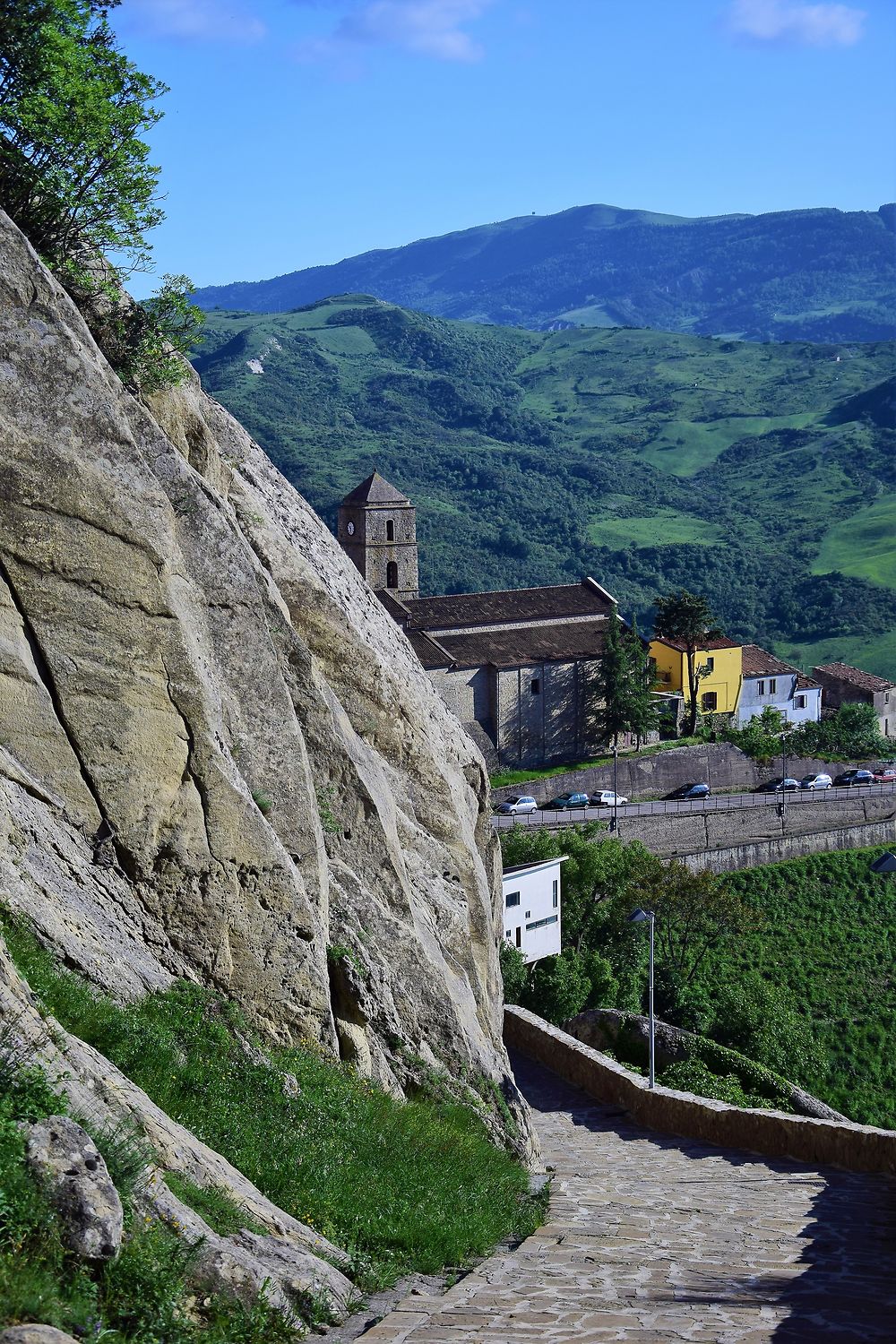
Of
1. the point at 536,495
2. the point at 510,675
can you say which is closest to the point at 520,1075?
the point at 510,675

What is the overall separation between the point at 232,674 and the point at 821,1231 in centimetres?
637

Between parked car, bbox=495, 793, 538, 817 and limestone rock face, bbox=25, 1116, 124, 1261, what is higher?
limestone rock face, bbox=25, 1116, 124, 1261

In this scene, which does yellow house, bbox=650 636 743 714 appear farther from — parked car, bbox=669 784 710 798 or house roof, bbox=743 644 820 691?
parked car, bbox=669 784 710 798

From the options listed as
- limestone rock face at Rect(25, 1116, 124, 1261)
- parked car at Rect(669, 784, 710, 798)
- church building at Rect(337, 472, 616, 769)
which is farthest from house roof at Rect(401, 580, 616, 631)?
limestone rock face at Rect(25, 1116, 124, 1261)

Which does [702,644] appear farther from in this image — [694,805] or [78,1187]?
[78,1187]

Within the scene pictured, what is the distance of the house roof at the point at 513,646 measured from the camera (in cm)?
6331

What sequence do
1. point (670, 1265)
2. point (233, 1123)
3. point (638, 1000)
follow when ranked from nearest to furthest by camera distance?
1. point (233, 1123)
2. point (670, 1265)
3. point (638, 1000)

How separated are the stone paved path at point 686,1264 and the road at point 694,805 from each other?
3338cm

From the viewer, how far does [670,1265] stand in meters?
10.2

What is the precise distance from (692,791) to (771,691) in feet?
59.6

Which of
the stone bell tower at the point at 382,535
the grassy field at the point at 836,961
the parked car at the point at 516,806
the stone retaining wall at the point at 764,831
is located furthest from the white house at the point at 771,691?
the parked car at the point at 516,806

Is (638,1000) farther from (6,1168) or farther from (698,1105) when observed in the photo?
(6,1168)

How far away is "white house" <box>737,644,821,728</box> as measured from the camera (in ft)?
246

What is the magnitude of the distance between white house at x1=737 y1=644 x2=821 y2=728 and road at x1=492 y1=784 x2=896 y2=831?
14.5 meters
